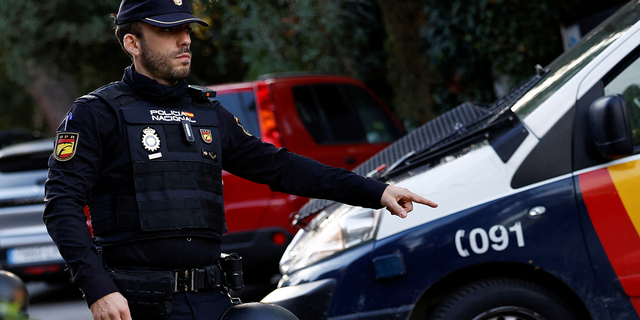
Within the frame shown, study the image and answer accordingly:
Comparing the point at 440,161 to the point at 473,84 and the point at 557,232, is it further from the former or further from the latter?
the point at 473,84

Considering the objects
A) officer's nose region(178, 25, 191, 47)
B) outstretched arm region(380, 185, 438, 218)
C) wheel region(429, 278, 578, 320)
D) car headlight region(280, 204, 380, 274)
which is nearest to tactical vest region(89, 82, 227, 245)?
officer's nose region(178, 25, 191, 47)

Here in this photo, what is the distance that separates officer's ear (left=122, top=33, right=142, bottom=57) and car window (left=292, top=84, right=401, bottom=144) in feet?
11.8

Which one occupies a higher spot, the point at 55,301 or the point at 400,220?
the point at 400,220

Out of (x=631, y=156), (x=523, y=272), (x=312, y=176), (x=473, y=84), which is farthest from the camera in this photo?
(x=473, y=84)

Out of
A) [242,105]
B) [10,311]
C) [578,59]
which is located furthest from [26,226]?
[10,311]

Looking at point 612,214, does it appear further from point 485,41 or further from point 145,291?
point 485,41

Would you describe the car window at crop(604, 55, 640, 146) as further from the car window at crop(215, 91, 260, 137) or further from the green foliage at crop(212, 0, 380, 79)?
the green foliage at crop(212, 0, 380, 79)

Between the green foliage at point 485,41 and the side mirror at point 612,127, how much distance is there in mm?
5044

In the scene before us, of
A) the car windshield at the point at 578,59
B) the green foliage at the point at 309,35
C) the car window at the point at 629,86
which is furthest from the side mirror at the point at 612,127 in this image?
the green foliage at the point at 309,35

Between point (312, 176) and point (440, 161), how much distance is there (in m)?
0.89

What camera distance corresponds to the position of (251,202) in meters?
5.73

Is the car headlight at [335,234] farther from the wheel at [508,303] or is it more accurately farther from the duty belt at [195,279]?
the duty belt at [195,279]

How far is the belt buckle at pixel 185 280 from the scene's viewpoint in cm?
235

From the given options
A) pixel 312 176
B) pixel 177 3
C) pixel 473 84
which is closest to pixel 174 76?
pixel 177 3
